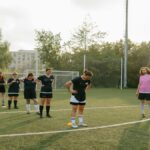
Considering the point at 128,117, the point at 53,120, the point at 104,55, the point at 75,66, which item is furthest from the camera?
the point at 104,55

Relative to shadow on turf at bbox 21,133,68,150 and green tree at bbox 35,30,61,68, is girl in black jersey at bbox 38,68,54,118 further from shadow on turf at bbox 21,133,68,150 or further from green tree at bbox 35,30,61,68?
green tree at bbox 35,30,61,68

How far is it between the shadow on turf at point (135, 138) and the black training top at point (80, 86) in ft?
5.50

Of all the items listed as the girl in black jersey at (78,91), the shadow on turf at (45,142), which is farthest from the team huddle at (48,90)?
the shadow on turf at (45,142)

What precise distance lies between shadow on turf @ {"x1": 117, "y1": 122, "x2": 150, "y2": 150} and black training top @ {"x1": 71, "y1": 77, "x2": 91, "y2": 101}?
5.50ft

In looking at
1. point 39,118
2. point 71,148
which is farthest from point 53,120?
point 71,148

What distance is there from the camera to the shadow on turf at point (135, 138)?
859cm

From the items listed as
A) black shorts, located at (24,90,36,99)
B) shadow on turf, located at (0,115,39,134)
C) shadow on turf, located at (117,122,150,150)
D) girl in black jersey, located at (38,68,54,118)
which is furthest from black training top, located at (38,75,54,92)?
shadow on turf, located at (117,122,150,150)

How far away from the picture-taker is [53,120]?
41.5ft

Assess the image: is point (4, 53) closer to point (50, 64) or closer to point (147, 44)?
point (50, 64)

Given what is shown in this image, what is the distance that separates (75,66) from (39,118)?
37.7m

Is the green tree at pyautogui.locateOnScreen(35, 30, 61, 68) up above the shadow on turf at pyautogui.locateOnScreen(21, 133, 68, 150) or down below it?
above

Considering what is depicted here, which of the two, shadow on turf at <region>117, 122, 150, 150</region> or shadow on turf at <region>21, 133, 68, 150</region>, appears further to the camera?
shadow on turf at <region>117, 122, 150, 150</region>

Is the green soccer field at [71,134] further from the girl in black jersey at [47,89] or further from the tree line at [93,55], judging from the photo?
the tree line at [93,55]

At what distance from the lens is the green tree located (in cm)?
5559
